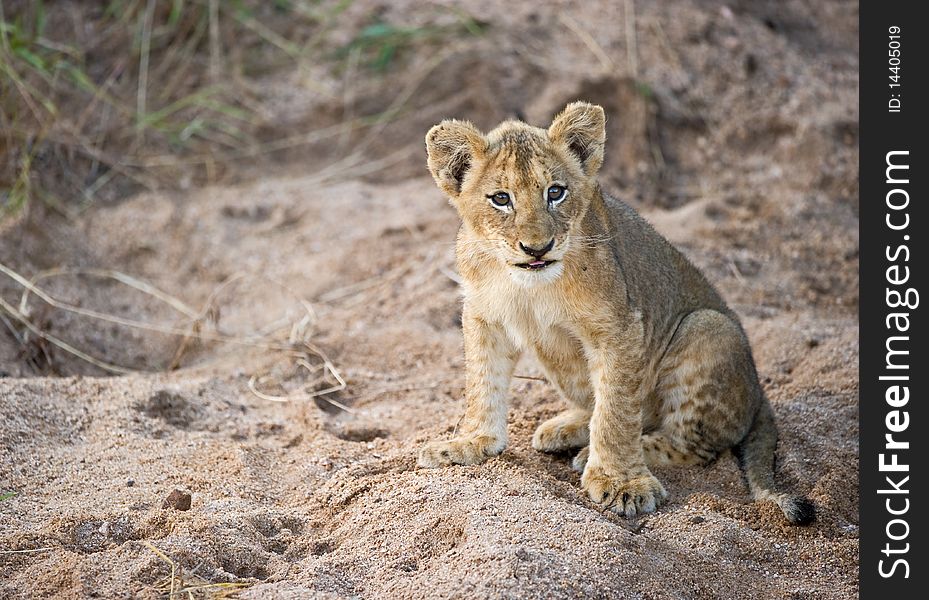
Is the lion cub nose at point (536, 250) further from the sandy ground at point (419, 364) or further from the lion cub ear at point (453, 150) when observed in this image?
the sandy ground at point (419, 364)

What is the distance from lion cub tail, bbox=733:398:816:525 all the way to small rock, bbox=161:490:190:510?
280 centimetres

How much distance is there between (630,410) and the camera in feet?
17.5

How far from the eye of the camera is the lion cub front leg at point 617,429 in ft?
17.4

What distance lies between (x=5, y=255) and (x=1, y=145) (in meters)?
1.19

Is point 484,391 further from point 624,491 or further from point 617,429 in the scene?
point 624,491

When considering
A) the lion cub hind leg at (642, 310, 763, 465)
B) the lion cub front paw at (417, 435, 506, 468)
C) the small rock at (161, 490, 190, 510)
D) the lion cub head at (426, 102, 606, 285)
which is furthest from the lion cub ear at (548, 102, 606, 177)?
the small rock at (161, 490, 190, 510)

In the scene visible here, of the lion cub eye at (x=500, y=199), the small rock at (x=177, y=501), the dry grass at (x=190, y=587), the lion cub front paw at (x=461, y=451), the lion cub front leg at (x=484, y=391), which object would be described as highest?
the lion cub eye at (x=500, y=199)

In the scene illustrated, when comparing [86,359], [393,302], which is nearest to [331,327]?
[393,302]

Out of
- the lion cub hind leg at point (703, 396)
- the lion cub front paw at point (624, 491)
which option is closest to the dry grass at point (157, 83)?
the lion cub hind leg at point (703, 396)

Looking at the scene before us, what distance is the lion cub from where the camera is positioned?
16.7ft

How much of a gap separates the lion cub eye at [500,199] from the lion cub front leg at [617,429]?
0.86 metres

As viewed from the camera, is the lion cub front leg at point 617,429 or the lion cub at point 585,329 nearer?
the lion cub at point 585,329

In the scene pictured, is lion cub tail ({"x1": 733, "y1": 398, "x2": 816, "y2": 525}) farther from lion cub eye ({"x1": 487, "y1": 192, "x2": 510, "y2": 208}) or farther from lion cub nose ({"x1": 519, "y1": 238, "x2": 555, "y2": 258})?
lion cub eye ({"x1": 487, "y1": 192, "x2": 510, "y2": 208})
